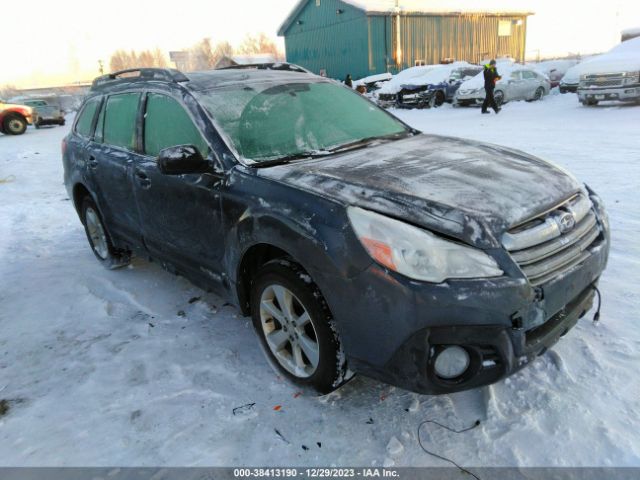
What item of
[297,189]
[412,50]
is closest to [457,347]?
[297,189]

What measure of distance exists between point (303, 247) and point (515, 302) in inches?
38.1

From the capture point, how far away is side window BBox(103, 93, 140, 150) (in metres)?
3.77

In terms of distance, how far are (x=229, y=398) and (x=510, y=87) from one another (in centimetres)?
1699

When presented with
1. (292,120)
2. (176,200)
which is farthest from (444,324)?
(176,200)

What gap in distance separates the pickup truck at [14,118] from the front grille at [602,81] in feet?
70.1

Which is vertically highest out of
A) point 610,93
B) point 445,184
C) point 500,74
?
point 500,74

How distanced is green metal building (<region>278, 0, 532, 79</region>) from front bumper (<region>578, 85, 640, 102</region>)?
15.7 m

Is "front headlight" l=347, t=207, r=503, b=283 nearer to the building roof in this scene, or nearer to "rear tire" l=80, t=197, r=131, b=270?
"rear tire" l=80, t=197, r=131, b=270

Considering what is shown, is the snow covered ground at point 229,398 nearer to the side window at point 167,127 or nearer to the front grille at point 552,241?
the front grille at point 552,241

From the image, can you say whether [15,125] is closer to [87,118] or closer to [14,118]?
[14,118]

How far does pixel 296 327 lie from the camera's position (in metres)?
2.58

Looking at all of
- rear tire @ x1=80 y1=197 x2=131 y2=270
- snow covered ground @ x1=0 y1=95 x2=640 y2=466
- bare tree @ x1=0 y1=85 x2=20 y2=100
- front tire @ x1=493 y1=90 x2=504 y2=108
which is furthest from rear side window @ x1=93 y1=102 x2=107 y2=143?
bare tree @ x1=0 y1=85 x2=20 y2=100

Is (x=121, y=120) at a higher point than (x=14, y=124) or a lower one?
higher

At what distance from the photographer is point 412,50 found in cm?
3083
